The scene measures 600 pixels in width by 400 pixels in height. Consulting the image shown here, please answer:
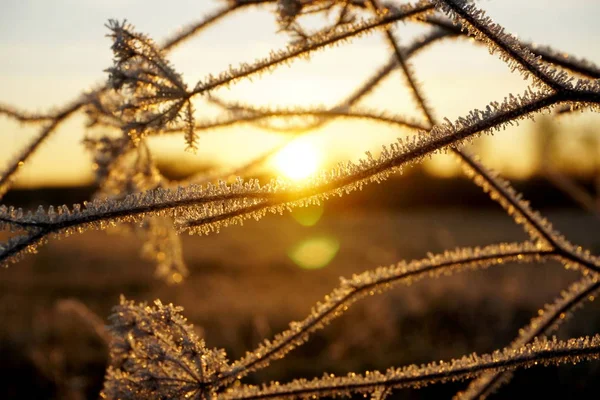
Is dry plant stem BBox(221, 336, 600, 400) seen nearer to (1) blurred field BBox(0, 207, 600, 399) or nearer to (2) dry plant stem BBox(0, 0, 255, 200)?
(2) dry plant stem BBox(0, 0, 255, 200)

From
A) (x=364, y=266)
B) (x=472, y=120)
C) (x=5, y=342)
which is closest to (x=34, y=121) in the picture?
(x=472, y=120)

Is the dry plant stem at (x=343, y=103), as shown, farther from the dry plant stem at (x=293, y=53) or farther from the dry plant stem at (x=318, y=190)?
the dry plant stem at (x=318, y=190)

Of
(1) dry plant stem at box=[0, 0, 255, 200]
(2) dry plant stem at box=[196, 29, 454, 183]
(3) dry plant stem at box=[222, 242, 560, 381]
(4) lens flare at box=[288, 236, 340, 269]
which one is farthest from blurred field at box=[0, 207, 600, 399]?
(3) dry plant stem at box=[222, 242, 560, 381]

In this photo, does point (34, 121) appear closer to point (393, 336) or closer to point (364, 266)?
point (393, 336)

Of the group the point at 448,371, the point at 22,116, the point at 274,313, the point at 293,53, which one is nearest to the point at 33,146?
the point at 22,116

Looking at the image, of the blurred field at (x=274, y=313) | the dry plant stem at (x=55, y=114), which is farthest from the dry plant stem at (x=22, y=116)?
the blurred field at (x=274, y=313)

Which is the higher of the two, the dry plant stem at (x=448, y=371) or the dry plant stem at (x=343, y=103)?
the dry plant stem at (x=343, y=103)
